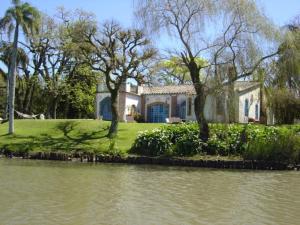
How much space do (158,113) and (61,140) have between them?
1588 centimetres

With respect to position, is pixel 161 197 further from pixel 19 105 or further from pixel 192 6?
pixel 19 105

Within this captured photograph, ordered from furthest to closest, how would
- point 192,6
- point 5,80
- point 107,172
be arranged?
1. point 5,80
2. point 192,6
3. point 107,172

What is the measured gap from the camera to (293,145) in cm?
2533

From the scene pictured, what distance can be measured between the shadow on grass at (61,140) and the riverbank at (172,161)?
4.39 ft

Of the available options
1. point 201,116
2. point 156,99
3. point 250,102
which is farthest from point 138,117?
point 201,116

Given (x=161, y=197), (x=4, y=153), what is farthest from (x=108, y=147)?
→ (x=161, y=197)

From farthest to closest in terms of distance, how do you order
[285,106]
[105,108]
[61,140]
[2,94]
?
[2,94] → [105,108] → [285,106] → [61,140]

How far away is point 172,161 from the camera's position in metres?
26.0

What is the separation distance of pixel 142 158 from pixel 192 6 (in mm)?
8673

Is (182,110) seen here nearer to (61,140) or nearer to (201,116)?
(61,140)

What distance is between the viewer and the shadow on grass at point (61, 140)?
29.2 metres

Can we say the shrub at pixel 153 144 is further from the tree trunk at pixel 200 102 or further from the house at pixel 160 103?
the house at pixel 160 103

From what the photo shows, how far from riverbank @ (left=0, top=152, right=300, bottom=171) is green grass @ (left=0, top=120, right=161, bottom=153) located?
1188 mm

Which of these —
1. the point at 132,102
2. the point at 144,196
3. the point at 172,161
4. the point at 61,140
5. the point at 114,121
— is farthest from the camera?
the point at 132,102
